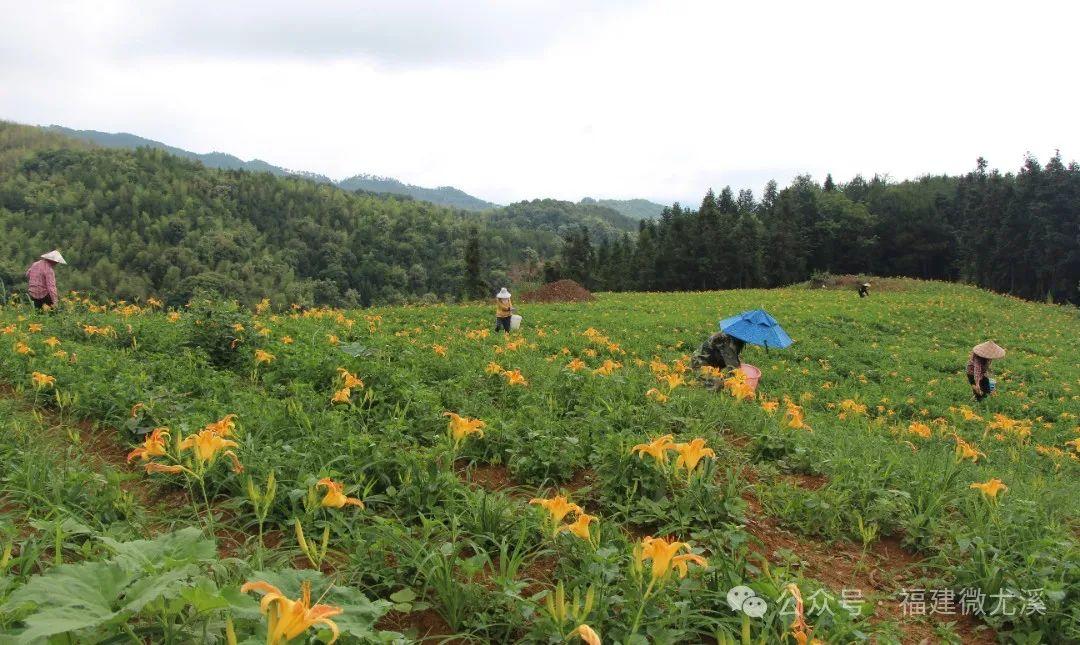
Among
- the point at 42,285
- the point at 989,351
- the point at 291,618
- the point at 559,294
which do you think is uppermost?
the point at 42,285

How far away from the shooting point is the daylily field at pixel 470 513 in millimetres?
1746

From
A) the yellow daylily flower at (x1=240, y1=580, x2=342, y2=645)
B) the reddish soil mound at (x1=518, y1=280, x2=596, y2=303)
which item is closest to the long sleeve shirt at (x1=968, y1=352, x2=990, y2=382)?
the yellow daylily flower at (x1=240, y1=580, x2=342, y2=645)

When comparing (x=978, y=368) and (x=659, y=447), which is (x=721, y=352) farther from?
(x=978, y=368)

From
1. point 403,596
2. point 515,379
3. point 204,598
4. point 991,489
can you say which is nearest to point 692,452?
point 403,596

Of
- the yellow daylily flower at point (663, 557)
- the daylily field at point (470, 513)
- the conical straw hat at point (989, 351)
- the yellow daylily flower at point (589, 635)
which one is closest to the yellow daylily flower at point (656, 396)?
the daylily field at point (470, 513)

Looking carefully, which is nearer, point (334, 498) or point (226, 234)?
point (334, 498)

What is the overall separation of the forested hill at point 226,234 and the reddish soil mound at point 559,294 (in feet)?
74.9

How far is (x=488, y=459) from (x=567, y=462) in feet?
1.65

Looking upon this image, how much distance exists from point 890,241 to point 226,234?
8034 cm

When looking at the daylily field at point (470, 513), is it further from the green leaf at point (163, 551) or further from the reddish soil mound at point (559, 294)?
the reddish soil mound at point (559, 294)

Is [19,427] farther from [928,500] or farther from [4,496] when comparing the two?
[928,500]

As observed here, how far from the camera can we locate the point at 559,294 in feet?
78.6

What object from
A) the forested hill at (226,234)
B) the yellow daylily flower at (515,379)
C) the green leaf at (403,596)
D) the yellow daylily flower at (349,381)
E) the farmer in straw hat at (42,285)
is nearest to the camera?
the green leaf at (403,596)

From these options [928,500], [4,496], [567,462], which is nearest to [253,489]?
[4,496]
